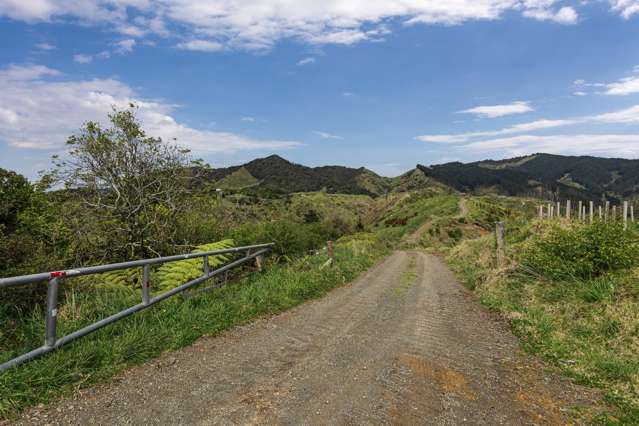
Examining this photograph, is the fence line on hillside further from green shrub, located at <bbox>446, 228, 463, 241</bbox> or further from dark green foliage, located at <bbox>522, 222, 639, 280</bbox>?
green shrub, located at <bbox>446, 228, 463, 241</bbox>

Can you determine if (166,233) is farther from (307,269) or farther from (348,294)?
(348,294)

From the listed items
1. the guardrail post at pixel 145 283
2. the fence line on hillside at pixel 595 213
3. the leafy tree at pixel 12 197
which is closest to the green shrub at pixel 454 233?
the fence line on hillside at pixel 595 213

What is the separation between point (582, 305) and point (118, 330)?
7442 mm

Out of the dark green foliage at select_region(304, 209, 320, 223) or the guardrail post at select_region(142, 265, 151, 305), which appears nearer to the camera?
the guardrail post at select_region(142, 265, 151, 305)

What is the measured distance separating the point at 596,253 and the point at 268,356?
22.8 ft

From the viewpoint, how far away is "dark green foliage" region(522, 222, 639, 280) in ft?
23.9

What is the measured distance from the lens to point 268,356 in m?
4.63

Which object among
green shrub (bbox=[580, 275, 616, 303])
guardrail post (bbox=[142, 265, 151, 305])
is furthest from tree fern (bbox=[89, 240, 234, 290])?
green shrub (bbox=[580, 275, 616, 303])

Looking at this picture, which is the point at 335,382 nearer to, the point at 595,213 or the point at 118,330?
the point at 118,330

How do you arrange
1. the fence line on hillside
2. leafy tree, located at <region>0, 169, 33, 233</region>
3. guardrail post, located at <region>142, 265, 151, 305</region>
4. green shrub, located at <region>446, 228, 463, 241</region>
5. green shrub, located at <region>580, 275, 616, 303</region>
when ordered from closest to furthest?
guardrail post, located at <region>142, 265, 151, 305</region> → green shrub, located at <region>580, 275, 616, 303</region> → the fence line on hillside → leafy tree, located at <region>0, 169, 33, 233</region> → green shrub, located at <region>446, 228, 463, 241</region>

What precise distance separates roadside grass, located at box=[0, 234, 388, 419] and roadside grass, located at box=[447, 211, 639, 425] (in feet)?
14.4

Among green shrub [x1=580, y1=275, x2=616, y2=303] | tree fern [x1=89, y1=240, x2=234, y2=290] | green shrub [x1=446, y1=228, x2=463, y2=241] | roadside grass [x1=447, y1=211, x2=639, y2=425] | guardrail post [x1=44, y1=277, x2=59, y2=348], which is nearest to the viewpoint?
guardrail post [x1=44, y1=277, x2=59, y2=348]

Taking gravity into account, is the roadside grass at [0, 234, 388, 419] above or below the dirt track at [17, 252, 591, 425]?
above

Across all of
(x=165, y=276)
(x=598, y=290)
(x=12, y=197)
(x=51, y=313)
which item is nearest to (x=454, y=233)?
(x=598, y=290)
